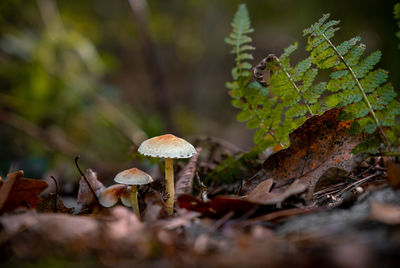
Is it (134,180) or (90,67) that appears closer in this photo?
(134,180)

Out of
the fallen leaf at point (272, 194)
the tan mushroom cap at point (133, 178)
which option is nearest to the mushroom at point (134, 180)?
the tan mushroom cap at point (133, 178)

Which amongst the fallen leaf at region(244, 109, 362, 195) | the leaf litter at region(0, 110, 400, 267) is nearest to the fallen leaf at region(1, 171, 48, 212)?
the leaf litter at region(0, 110, 400, 267)

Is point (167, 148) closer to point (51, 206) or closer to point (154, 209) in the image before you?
point (154, 209)

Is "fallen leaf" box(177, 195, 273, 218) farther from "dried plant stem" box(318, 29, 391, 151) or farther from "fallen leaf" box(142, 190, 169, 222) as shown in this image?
"dried plant stem" box(318, 29, 391, 151)

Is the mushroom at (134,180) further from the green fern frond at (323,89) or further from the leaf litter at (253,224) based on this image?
the green fern frond at (323,89)

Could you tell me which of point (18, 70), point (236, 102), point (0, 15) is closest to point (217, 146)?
point (236, 102)

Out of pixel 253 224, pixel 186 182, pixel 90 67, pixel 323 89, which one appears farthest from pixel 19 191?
pixel 90 67

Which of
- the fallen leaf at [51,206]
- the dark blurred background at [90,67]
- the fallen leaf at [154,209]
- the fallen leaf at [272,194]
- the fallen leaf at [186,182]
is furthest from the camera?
the dark blurred background at [90,67]
